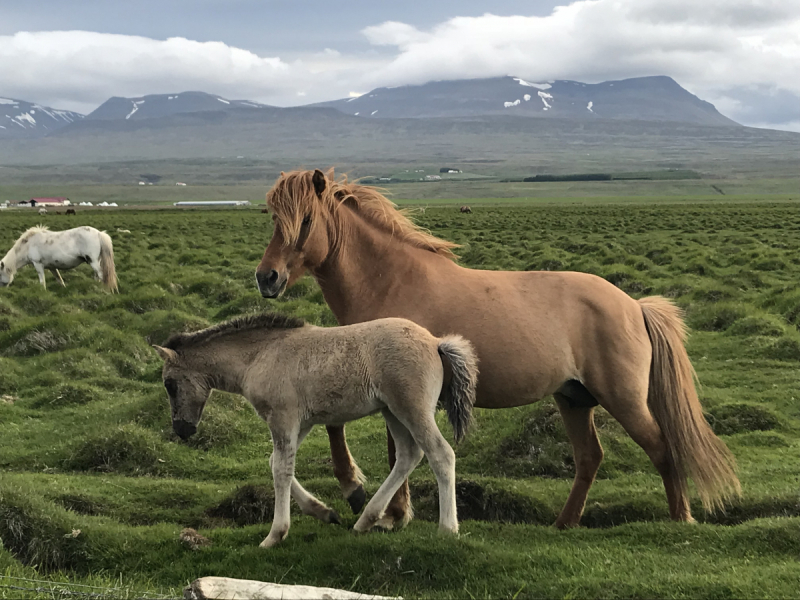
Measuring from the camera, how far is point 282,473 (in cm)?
538

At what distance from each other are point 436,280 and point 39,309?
14.5 meters

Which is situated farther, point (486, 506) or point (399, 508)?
point (486, 506)

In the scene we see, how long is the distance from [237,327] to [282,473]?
127 centimetres

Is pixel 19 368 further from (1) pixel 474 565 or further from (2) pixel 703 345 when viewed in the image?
(2) pixel 703 345

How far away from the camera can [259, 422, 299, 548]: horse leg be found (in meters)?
5.37

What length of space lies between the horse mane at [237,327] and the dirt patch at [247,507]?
216 centimetres

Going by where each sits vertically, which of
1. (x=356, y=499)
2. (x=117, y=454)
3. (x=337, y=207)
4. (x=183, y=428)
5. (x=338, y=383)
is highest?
(x=337, y=207)

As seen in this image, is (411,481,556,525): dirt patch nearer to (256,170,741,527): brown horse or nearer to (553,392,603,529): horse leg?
(553,392,603,529): horse leg

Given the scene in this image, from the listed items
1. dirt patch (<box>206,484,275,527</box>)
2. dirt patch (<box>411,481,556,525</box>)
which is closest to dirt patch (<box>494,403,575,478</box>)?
dirt patch (<box>411,481,556,525</box>)

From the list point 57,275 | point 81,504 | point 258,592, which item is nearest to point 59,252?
point 57,275

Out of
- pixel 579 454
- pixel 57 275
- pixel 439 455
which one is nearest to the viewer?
pixel 439 455

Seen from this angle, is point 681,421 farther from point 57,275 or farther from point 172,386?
point 57,275

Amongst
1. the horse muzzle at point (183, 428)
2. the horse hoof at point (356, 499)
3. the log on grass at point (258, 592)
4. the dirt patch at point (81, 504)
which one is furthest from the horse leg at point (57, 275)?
the log on grass at point (258, 592)

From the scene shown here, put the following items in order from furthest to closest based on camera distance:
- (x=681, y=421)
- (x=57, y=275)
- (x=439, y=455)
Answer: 1. (x=57, y=275)
2. (x=681, y=421)
3. (x=439, y=455)
